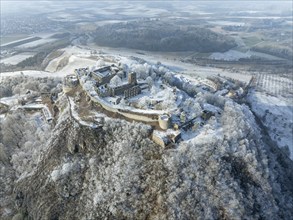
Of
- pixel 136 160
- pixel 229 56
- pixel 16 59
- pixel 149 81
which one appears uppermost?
pixel 149 81

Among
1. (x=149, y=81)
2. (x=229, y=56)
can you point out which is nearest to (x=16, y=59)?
(x=149, y=81)

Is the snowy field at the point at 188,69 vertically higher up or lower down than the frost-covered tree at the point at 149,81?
lower down

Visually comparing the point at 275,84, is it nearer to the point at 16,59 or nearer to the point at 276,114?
the point at 276,114

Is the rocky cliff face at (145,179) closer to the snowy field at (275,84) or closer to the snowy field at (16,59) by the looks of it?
the snowy field at (275,84)

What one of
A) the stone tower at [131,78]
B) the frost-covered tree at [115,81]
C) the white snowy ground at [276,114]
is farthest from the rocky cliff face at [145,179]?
the white snowy ground at [276,114]

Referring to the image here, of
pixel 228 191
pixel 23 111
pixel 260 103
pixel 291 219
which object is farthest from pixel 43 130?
pixel 260 103

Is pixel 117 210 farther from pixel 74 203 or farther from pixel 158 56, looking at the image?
pixel 158 56
